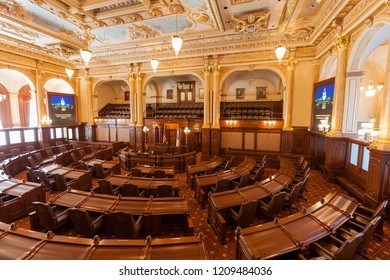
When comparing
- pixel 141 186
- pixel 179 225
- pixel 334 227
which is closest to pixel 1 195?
pixel 141 186

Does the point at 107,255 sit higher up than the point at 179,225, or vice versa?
the point at 107,255

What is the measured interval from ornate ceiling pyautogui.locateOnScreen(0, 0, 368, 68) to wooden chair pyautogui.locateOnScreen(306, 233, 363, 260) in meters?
6.36

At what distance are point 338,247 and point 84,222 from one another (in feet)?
13.6

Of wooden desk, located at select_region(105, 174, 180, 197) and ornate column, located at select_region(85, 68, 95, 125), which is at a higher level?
ornate column, located at select_region(85, 68, 95, 125)

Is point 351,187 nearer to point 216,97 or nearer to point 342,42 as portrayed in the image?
point 342,42

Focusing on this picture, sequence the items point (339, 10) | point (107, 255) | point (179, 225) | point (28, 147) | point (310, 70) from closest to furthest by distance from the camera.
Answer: point (107, 255) → point (179, 225) → point (339, 10) → point (310, 70) → point (28, 147)

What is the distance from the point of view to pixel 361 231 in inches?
126

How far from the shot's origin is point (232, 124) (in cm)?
1085

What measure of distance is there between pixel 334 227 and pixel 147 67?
1197 cm

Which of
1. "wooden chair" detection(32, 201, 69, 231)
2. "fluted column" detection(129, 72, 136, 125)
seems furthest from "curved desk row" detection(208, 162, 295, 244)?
"fluted column" detection(129, 72, 136, 125)

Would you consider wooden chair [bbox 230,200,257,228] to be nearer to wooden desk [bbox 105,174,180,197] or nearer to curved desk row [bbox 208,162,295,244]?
curved desk row [bbox 208,162,295,244]

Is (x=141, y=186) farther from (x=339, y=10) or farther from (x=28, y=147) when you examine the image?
(x=28, y=147)

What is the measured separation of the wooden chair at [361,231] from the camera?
2745mm

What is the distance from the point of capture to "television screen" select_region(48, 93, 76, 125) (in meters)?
12.4
